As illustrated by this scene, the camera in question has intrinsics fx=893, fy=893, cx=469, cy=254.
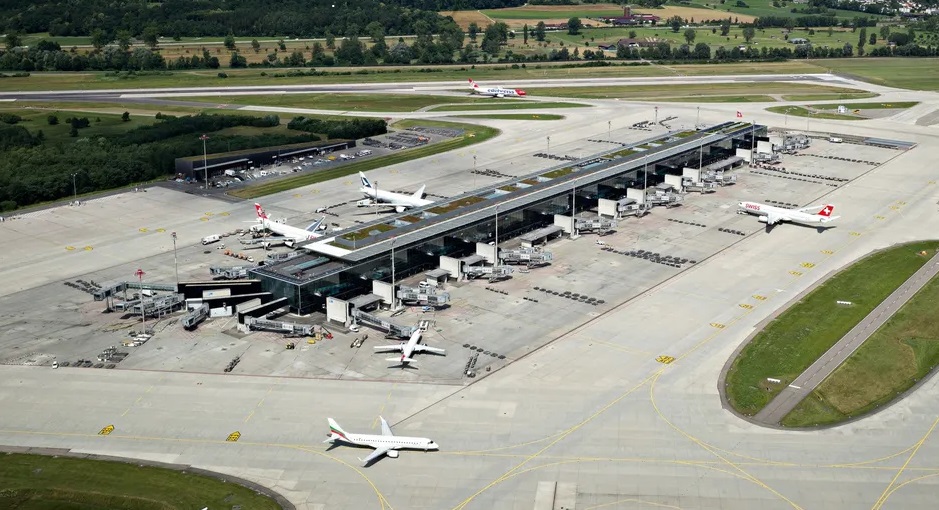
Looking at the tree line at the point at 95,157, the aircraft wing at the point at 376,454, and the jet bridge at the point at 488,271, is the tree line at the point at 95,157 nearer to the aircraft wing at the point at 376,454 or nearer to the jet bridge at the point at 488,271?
the jet bridge at the point at 488,271

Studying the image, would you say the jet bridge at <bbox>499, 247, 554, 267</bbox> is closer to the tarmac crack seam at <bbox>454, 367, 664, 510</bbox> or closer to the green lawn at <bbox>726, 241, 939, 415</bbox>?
the green lawn at <bbox>726, 241, 939, 415</bbox>

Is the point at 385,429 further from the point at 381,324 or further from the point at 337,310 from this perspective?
the point at 337,310

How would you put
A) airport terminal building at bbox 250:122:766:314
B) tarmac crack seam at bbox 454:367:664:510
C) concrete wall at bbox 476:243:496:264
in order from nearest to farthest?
1. tarmac crack seam at bbox 454:367:664:510
2. airport terminal building at bbox 250:122:766:314
3. concrete wall at bbox 476:243:496:264

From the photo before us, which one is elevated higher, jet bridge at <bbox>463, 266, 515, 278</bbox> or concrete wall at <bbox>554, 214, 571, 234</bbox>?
concrete wall at <bbox>554, 214, 571, 234</bbox>

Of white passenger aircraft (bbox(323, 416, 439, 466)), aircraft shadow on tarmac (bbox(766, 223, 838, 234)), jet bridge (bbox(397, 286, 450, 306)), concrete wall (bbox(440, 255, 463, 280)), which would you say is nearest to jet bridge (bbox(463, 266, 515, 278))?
concrete wall (bbox(440, 255, 463, 280))

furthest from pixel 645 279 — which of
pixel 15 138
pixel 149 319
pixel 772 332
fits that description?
pixel 15 138

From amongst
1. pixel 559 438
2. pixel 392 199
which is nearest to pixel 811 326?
pixel 559 438

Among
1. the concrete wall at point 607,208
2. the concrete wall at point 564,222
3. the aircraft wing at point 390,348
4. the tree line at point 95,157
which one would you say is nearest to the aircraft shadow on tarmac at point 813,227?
the concrete wall at point 607,208

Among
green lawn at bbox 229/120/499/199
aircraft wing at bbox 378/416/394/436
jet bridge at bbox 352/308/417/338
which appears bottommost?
aircraft wing at bbox 378/416/394/436
